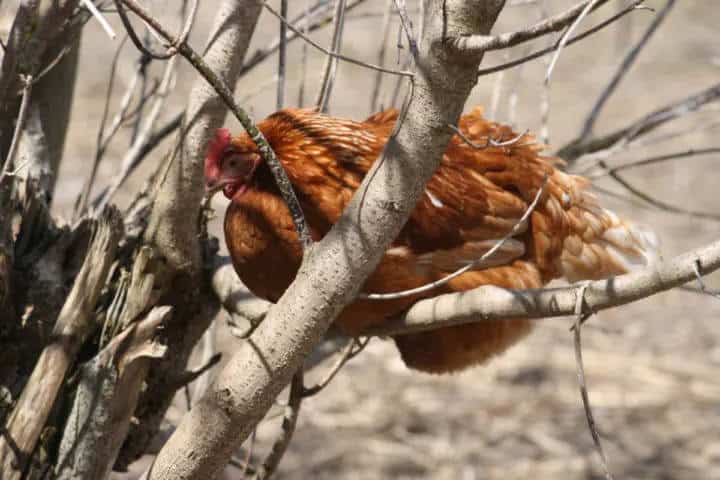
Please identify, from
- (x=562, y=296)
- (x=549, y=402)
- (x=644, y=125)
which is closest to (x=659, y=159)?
(x=644, y=125)

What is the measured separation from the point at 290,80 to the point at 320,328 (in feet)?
19.9

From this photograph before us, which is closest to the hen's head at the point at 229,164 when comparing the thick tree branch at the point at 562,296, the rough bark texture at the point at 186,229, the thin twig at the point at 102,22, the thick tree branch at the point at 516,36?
the rough bark texture at the point at 186,229

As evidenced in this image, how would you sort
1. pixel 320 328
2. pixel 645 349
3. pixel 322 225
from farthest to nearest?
pixel 645 349 < pixel 322 225 < pixel 320 328

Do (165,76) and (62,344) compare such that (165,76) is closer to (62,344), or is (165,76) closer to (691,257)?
(62,344)

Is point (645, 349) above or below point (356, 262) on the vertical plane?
below

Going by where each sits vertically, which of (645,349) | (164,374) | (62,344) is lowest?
(645,349)

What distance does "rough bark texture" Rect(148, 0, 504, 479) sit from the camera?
159 cm

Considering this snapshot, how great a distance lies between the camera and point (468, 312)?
187cm

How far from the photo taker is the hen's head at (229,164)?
2.46 metres

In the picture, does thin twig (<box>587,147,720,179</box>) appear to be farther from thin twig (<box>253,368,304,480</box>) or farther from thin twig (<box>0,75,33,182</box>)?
thin twig (<box>0,75,33,182</box>)

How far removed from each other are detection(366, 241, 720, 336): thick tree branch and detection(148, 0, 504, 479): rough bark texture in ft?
0.77

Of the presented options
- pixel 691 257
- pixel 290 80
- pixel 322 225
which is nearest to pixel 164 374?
pixel 322 225

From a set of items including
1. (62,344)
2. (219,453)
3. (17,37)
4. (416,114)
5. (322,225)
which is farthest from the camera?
(322,225)

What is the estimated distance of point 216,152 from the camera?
246 cm
